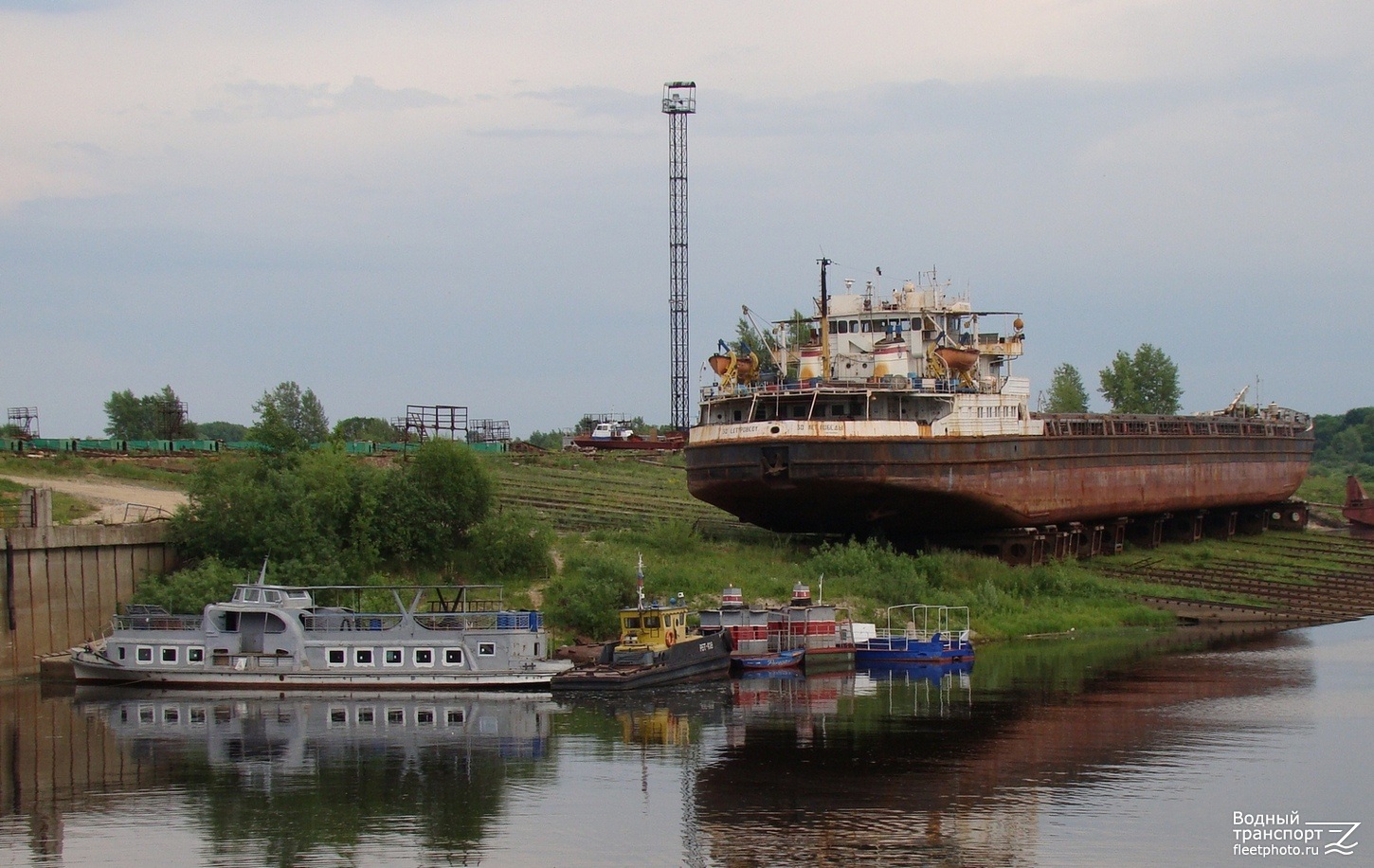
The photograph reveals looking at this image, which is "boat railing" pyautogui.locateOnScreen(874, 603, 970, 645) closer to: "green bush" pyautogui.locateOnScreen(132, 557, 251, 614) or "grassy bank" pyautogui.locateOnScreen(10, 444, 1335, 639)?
"grassy bank" pyautogui.locateOnScreen(10, 444, 1335, 639)

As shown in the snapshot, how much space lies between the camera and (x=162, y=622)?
4716 centimetres

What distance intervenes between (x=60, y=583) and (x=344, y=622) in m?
9.27

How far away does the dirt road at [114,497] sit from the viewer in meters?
54.7

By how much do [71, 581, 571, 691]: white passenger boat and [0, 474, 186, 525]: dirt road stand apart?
7.57 meters

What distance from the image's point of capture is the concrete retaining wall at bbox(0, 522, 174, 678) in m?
47.0

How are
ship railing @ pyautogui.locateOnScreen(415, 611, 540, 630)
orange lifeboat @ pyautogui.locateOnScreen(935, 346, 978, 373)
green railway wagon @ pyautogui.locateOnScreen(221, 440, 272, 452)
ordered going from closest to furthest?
ship railing @ pyautogui.locateOnScreen(415, 611, 540, 630) → green railway wagon @ pyautogui.locateOnScreen(221, 440, 272, 452) → orange lifeboat @ pyautogui.locateOnScreen(935, 346, 978, 373)

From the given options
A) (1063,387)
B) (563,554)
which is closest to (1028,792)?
(563,554)

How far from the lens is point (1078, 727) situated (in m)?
39.8

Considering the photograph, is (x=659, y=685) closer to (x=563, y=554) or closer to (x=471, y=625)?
(x=471, y=625)

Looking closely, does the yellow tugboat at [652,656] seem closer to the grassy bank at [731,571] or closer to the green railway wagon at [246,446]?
the grassy bank at [731,571]

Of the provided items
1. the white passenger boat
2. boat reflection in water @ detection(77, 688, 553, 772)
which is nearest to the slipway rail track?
the white passenger boat

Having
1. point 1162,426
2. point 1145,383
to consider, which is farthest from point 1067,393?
point 1162,426

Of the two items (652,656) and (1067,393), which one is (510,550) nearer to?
(652,656)

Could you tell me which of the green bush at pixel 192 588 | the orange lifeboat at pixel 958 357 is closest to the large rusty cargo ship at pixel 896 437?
the orange lifeboat at pixel 958 357
